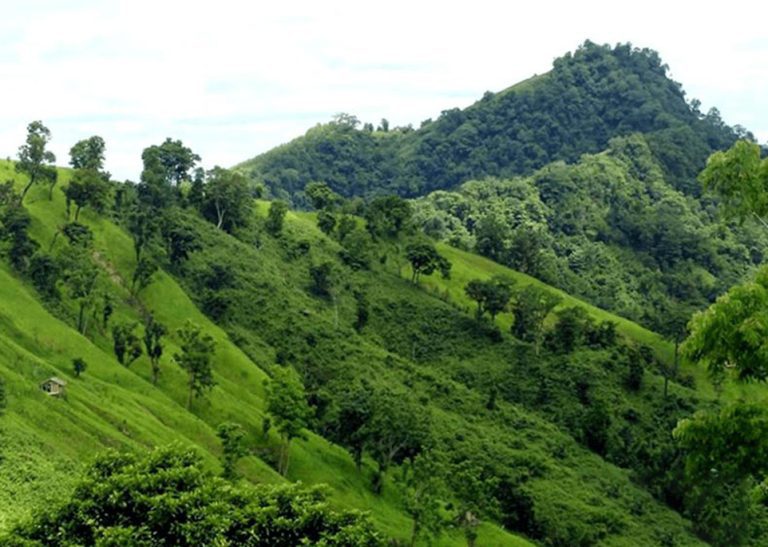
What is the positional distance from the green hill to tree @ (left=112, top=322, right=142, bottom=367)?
1.91 meters

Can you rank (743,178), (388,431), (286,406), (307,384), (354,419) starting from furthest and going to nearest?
(307,384), (354,419), (388,431), (286,406), (743,178)

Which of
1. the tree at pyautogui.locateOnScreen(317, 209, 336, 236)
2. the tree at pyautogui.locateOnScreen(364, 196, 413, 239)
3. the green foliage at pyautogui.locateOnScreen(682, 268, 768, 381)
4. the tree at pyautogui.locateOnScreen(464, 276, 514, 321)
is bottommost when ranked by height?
the tree at pyautogui.locateOnScreen(464, 276, 514, 321)

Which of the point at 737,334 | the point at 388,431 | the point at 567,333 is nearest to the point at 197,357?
the point at 388,431

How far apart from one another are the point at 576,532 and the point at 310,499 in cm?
8172

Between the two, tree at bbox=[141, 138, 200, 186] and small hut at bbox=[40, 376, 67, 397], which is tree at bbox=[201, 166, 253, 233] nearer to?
tree at bbox=[141, 138, 200, 186]

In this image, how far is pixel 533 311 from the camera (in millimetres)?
154500

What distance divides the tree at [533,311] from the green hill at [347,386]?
17.7 feet

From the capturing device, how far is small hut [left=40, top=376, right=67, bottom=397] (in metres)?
82.6

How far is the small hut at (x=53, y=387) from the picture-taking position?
8262 centimetres

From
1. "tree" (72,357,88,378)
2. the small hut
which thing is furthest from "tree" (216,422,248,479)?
"tree" (72,357,88,378)

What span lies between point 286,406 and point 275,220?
274 feet

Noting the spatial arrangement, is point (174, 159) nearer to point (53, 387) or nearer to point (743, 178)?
point (53, 387)

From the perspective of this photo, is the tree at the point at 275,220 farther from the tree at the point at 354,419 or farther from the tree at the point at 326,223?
the tree at the point at 354,419

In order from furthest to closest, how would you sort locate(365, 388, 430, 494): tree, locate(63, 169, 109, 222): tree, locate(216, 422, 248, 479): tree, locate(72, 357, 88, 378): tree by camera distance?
locate(63, 169, 109, 222): tree, locate(365, 388, 430, 494): tree, locate(72, 357, 88, 378): tree, locate(216, 422, 248, 479): tree
